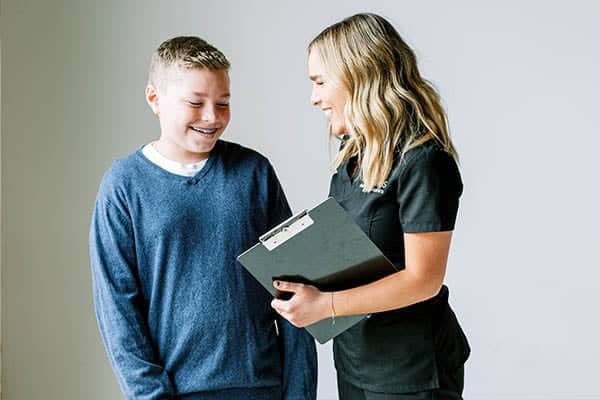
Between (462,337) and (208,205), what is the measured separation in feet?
1.77

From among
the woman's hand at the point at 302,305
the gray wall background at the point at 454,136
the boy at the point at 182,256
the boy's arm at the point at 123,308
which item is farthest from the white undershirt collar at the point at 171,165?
the gray wall background at the point at 454,136

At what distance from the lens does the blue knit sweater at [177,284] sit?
1.38 metres

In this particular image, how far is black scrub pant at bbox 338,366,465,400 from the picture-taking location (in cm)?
151

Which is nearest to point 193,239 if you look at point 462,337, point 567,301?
point 462,337

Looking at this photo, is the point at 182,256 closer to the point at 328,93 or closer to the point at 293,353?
the point at 293,353

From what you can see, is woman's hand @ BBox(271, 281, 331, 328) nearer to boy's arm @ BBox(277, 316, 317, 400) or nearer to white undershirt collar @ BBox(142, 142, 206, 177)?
boy's arm @ BBox(277, 316, 317, 400)

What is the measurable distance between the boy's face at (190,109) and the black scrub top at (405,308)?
0.28 metres

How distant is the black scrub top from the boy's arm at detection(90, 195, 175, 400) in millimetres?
362

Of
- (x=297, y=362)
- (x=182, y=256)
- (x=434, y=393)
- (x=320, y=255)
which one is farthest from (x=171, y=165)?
(x=434, y=393)

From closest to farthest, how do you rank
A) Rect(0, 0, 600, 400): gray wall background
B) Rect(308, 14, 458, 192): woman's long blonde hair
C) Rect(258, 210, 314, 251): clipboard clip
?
Rect(258, 210, 314, 251): clipboard clip, Rect(308, 14, 458, 192): woman's long blonde hair, Rect(0, 0, 600, 400): gray wall background

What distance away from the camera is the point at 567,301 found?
8.07ft

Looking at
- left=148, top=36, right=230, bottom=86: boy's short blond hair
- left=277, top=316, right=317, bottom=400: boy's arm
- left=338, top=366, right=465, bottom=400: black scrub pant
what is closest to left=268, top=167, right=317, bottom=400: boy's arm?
left=277, top=316, right=317, bottom=400: boy's arm

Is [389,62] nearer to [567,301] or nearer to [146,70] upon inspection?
[146,70]

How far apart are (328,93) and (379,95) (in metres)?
0.09
